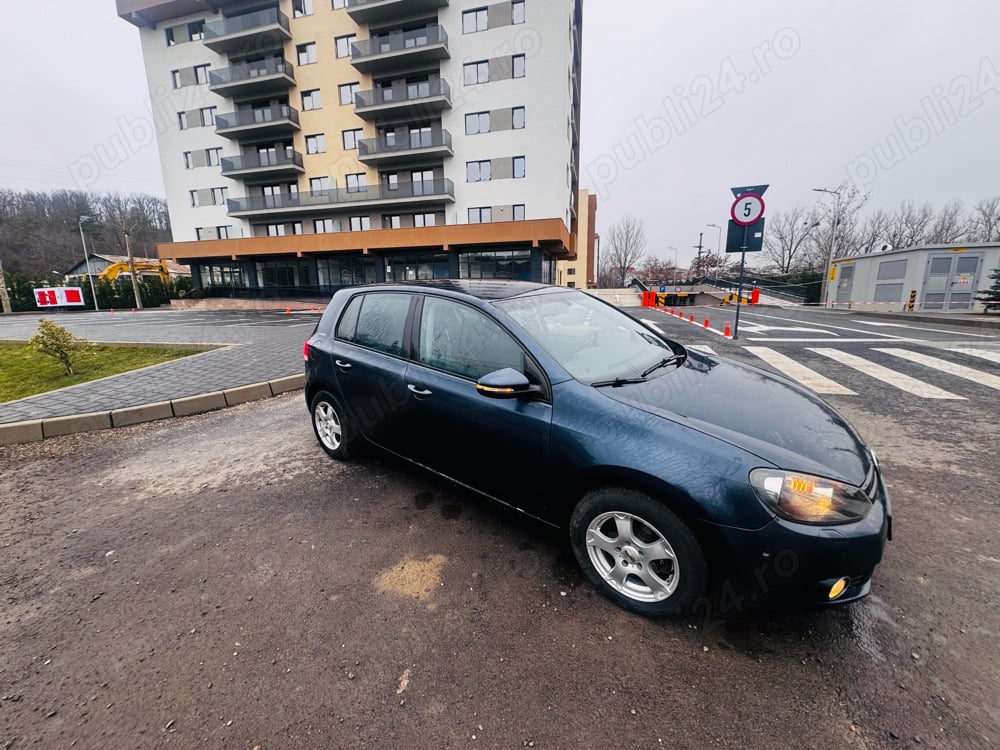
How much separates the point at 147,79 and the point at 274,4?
1329cm

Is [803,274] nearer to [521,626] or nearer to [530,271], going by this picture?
[530,271]

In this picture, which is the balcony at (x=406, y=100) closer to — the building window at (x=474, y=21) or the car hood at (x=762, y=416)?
the building window at (x=474, y=21)

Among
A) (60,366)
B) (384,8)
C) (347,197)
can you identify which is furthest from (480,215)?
(60,366)

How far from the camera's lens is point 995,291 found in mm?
16719

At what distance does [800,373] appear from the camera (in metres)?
6.67

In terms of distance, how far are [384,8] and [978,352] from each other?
35018 mm

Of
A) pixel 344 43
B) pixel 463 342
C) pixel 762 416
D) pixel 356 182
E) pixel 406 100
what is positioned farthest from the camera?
pixel 356 182

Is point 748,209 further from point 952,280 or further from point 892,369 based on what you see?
point 952,280

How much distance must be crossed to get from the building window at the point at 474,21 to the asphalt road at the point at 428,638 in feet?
108

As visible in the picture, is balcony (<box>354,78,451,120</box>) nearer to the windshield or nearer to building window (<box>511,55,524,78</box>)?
building window (<box>511,55,524,78</box>)

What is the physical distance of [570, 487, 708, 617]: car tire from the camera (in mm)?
1945

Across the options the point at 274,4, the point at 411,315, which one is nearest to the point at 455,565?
the point at 411,315

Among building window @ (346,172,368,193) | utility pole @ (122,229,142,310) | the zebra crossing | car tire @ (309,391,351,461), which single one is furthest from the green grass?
utility pole @ (122,229,142,310)

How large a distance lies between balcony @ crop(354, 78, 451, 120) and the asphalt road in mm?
30837
